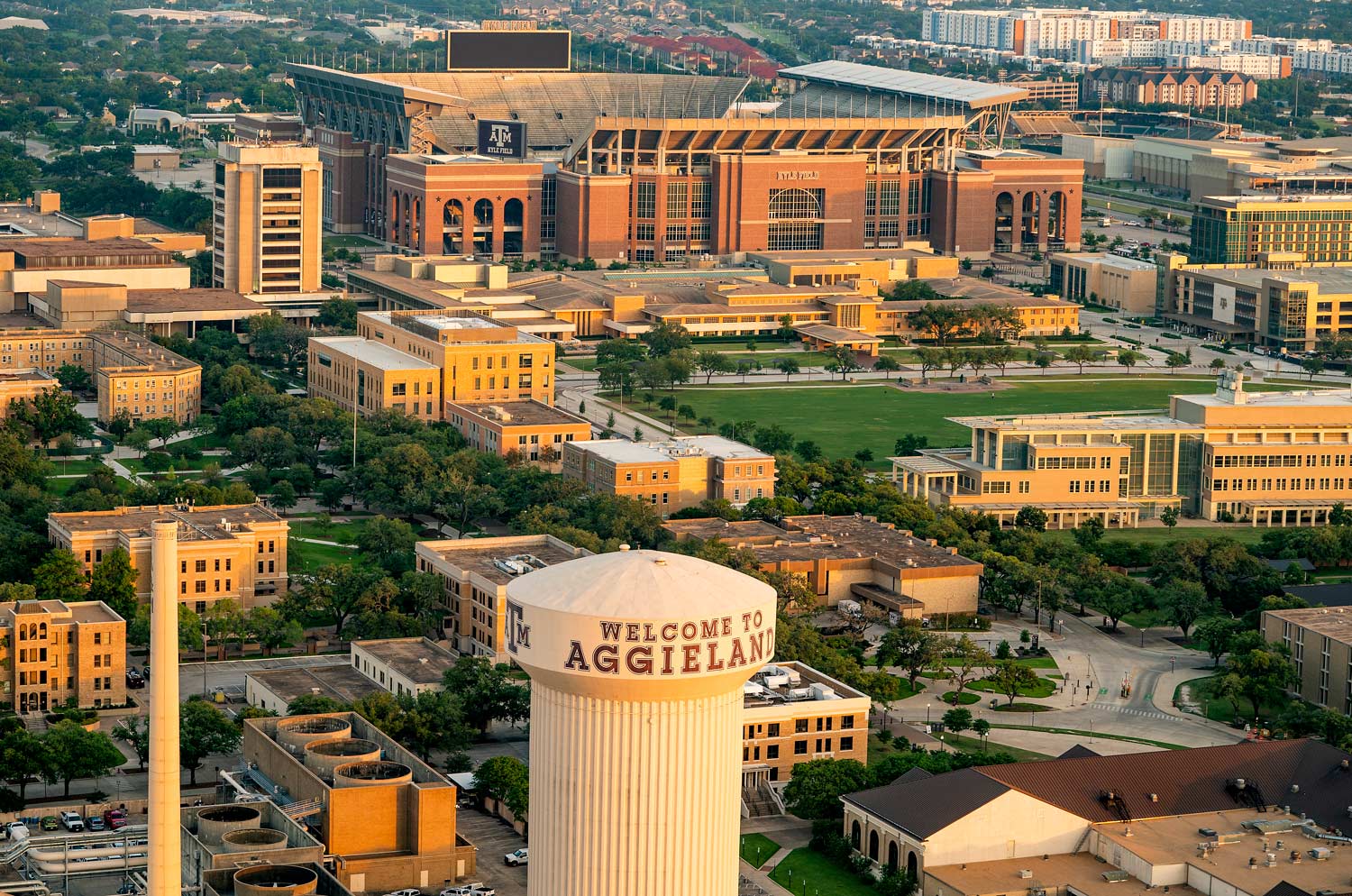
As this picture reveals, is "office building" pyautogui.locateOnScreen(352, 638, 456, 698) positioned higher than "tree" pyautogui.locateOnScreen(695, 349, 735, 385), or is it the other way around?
"tree" pyautogui.locateOnScreen(695, 349, 735, 385)

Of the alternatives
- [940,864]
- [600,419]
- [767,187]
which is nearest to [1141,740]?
[940,864]

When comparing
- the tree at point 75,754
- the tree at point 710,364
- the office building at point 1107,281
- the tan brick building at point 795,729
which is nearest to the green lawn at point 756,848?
the tan brick building at point 795,729

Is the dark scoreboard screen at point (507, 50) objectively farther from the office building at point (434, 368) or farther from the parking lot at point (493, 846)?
the parking lot at point (493, 846)

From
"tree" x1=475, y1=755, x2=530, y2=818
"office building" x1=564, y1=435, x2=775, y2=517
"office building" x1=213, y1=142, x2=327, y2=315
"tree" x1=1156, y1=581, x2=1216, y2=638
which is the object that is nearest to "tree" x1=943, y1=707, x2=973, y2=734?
"tree" x1=475, y1=755, x2=530, y2=818

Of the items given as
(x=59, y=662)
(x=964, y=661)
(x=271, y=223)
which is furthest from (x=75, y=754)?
(x=271, y=223)

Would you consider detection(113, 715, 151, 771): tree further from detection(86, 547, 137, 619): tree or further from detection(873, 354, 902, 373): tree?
detection(873, 354, 902, 373): tree

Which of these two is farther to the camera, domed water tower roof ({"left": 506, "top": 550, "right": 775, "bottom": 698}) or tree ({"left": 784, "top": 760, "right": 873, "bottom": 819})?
tree ({"left": 784, "top": 760, "right": 873, "bottom": 819})

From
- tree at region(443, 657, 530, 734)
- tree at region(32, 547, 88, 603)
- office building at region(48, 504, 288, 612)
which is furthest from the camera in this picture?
office building at region(48, 504, 288, 612)
